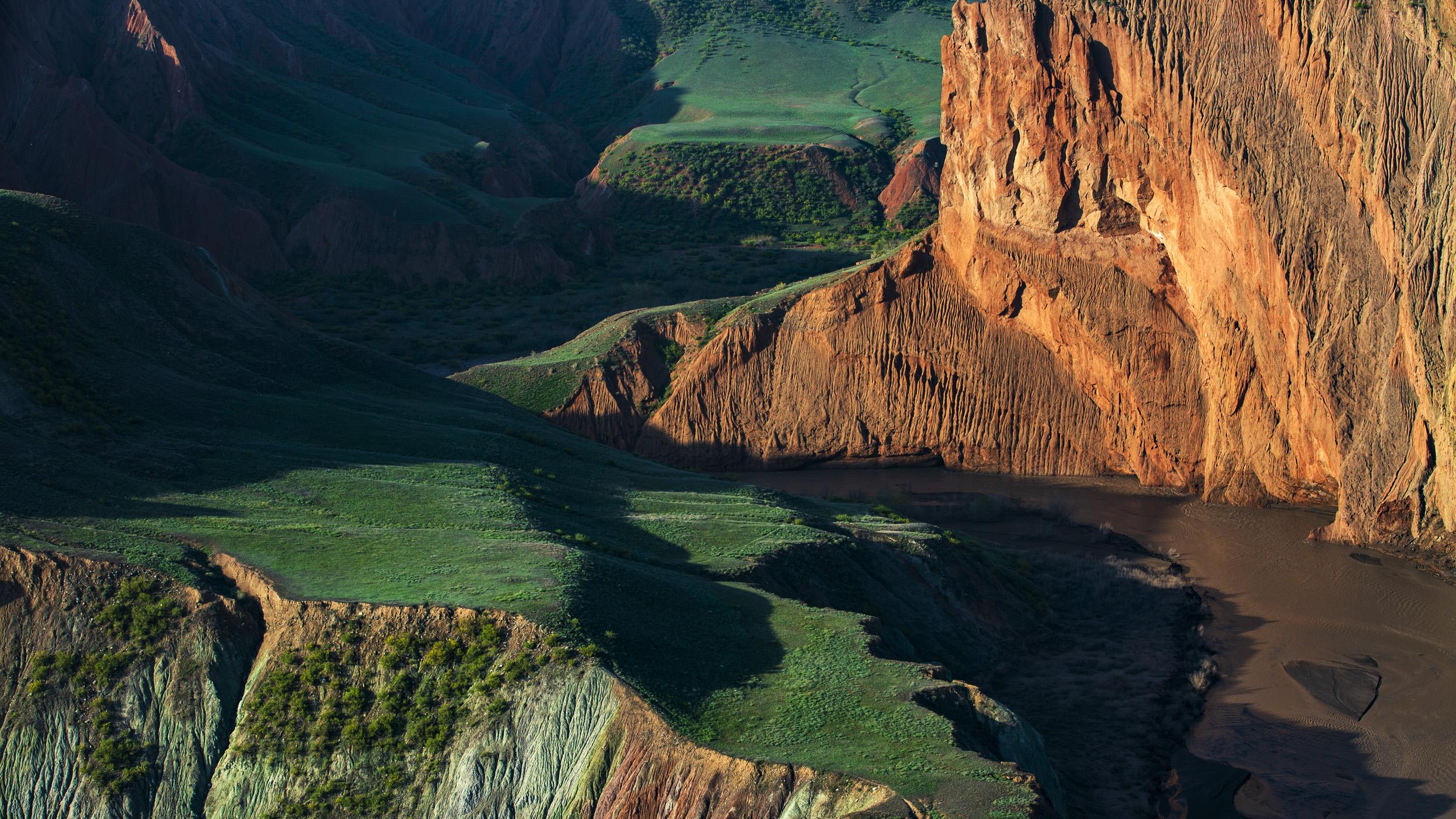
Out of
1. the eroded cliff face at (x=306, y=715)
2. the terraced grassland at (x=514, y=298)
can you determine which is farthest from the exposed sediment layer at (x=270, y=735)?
the terraced grassland at (x=514, y=298)

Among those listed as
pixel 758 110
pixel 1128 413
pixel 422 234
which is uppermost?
pixel 758 110

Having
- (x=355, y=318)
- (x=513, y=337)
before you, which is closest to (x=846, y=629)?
(x=513, y=337)

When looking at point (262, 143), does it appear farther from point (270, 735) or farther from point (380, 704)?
point (380, 704)

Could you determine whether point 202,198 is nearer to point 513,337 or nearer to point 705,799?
point 513,337

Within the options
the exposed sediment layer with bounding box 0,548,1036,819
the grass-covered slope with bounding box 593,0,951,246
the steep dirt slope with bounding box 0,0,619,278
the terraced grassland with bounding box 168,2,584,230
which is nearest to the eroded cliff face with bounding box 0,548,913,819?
Answer: the exposed sediment layer with bounding box 0,548,1036,819

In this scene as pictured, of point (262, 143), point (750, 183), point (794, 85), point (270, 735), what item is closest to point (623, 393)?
point (270, 735)

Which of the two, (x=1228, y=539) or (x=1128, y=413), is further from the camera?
(x=1128, y=413)
